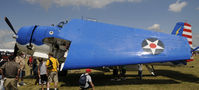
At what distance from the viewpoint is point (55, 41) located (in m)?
7.64

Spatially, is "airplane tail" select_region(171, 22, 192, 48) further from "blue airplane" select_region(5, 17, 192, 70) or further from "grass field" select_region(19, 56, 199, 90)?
"blue airplane" select_region(5, 17, 192, 70)

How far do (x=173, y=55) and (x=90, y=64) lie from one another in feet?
15.6

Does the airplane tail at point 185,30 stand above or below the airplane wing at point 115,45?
above

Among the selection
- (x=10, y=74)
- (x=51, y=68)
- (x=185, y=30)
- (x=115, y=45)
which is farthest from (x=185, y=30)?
(x=10, y=74)

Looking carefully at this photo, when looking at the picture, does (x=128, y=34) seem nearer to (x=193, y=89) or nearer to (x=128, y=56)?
(x=128, y=56)

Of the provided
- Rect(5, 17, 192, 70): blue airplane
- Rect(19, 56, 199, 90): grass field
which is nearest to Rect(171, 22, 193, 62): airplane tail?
Rect(19, 56, 199, 90): grass field

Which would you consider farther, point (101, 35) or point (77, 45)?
point (101, 35)

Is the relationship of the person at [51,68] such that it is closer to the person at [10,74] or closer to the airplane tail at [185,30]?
the person at [10,74]

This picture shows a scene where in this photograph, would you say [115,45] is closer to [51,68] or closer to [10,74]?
[51,68]

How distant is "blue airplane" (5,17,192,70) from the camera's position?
21.1ft

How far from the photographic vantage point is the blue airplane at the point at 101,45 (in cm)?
643

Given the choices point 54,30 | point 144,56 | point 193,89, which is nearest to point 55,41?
point 54,30

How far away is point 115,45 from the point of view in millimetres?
6891

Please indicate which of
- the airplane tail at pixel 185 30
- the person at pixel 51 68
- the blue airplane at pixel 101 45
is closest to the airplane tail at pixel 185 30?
the airplane tail at pixel 185 30
